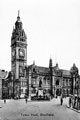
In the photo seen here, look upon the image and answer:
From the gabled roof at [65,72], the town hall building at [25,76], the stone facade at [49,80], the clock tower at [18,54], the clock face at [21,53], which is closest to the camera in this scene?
the town hall building at [25,76]

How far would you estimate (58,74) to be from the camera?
41906mm

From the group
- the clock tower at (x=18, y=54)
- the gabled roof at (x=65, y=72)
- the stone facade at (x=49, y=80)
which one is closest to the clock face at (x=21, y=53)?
the clock tower at (x=18, y=54)

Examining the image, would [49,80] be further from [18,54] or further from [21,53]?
[18,54]

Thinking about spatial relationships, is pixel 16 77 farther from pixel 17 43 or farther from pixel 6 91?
pixel 17 43

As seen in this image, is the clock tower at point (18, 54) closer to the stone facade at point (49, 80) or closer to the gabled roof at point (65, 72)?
the stone facade at point (49, 80)

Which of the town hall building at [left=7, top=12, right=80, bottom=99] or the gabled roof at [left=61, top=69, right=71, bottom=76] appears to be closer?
the town hall building at [left=7, top=12, right=80, bottom=99]

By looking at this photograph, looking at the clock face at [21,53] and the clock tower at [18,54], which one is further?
the clock face at [21,53]

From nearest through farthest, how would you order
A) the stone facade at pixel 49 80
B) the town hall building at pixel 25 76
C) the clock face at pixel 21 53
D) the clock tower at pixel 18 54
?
the town hall building at pixel 25 76 < the stone facade at pixel 49 80 < the clock tower at pixel 18 54 < the clock face at pixel 21 53

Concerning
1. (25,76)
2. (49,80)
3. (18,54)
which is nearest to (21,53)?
(18,54)

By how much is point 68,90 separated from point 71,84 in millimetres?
1888

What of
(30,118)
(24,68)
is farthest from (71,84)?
(30,118)

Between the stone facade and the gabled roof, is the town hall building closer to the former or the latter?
the stone facade

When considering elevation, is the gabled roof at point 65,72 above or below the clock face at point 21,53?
below

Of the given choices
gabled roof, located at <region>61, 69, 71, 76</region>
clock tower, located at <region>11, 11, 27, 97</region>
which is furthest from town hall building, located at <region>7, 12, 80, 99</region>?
gabled roof, located at <region>61, 69, 71, 76</region>
